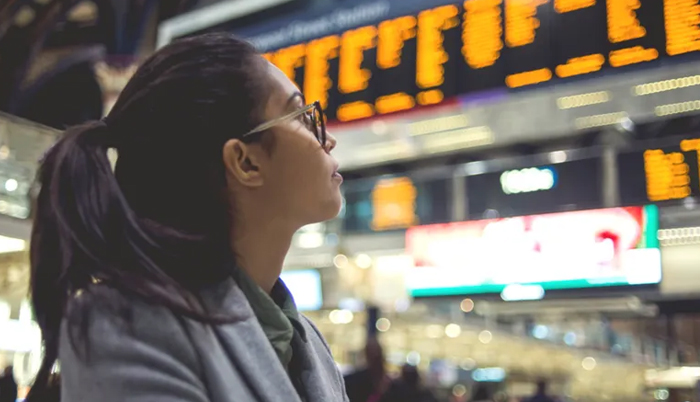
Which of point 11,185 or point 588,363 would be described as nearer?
point 11,185

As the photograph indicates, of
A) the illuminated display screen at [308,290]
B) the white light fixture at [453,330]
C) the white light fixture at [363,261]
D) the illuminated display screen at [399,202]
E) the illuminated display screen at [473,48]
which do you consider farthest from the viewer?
the white light fixture at [453,330]

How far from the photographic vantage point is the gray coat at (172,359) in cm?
63

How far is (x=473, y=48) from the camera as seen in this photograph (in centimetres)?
311

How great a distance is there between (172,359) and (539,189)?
3.72 meters

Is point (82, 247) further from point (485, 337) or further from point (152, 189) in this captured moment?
point (485, 337)

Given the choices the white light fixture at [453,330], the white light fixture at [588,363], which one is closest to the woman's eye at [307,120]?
the white light fixture at [453,330]

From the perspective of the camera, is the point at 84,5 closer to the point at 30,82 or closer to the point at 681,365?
the point at 30,82

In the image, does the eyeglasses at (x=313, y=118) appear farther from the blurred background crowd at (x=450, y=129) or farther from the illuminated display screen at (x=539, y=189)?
the illuminated display screen at (x=539, y=189)

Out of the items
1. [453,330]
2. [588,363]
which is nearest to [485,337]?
[453,330]

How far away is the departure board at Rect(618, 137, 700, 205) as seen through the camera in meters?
3.40

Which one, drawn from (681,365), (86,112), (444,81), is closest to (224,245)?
(444,81)

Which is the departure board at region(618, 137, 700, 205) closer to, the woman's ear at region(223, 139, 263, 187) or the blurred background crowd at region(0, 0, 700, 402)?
the blurred background crowd at region(0, 0, 700, 402)

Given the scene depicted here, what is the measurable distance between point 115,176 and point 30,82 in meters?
5.33

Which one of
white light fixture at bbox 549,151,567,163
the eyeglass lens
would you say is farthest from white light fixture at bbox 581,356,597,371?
the eyeglass lens
